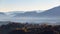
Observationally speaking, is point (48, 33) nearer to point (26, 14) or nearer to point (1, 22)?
point (26, 14)

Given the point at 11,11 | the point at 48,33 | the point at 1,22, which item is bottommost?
the point at 48,33

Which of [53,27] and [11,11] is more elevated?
[11,11]

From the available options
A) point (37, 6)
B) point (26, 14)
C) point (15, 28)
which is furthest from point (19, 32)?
point (37, 6)

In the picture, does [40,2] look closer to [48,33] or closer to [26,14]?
[26,14]

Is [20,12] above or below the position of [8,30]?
above

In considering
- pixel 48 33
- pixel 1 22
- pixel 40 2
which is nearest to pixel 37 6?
pixel 40 2

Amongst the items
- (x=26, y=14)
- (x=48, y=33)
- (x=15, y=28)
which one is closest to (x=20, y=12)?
(x=26, y=14)

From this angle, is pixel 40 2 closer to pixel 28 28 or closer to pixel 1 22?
pixel 28 28
